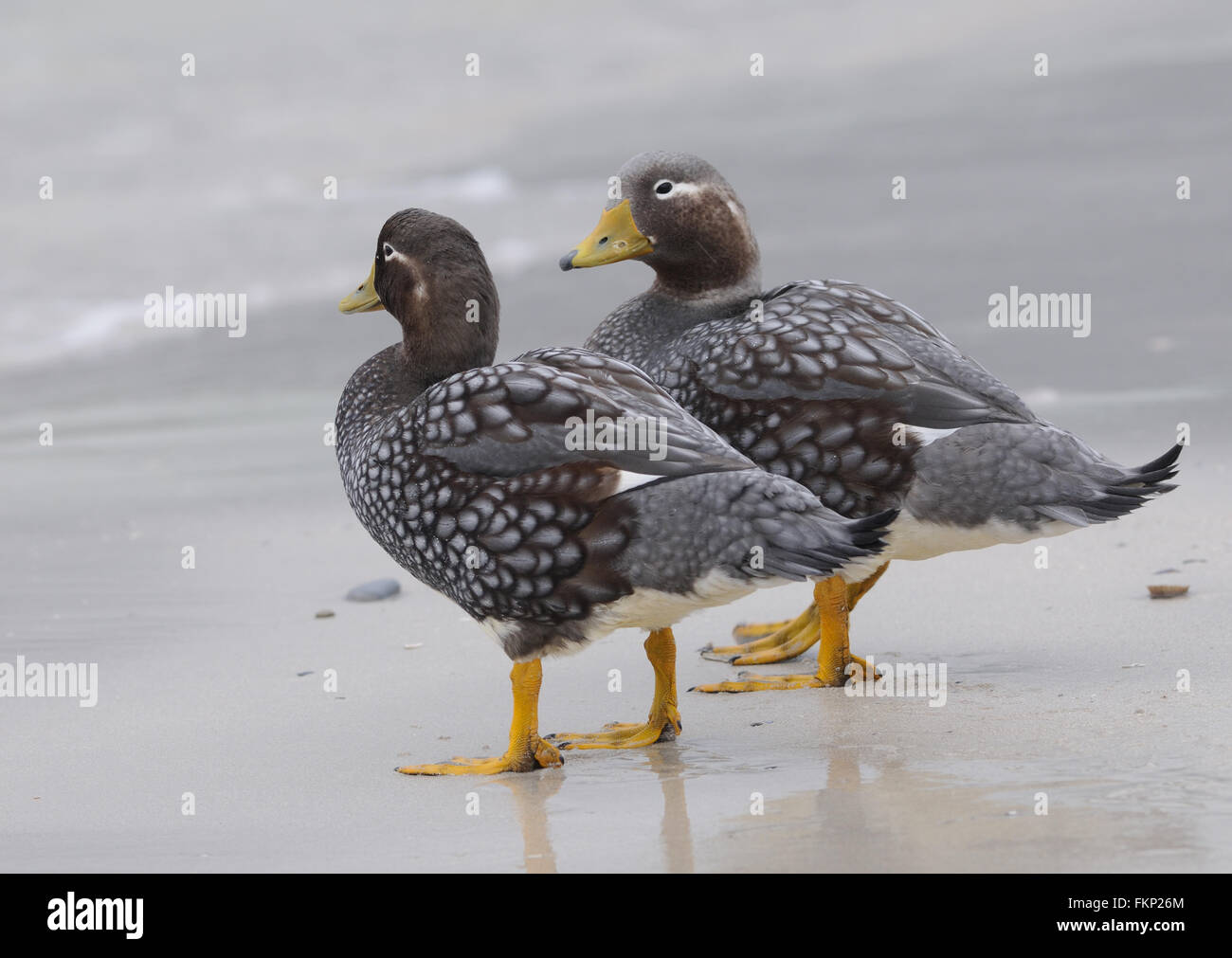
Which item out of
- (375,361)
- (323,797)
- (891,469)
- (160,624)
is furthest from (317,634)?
(891,469)

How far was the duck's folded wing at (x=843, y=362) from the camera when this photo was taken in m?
5.44

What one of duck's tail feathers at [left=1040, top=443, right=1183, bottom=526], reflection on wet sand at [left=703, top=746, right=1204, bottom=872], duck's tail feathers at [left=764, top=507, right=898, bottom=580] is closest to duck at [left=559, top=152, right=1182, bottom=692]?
duck's tail feathers at [left=1040, top=443, right=1183, bottom=526]

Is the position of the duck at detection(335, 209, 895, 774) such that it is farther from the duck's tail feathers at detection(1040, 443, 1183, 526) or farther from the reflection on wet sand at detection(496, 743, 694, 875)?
the duck's tail feathers at detection(1040, 443, 1183, 526)

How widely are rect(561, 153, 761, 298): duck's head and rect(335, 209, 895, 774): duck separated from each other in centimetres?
111

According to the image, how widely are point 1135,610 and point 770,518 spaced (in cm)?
222

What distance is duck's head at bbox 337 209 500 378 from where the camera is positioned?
17.9 feet

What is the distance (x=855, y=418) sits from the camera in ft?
17.8

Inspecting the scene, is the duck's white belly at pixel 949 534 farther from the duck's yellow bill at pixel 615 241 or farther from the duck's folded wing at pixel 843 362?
the duck's yellow bill at pixel 615 241

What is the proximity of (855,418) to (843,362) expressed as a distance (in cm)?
21

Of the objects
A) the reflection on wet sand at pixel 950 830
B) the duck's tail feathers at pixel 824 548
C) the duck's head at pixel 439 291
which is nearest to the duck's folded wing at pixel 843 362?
the duck's head at pixel 439 291

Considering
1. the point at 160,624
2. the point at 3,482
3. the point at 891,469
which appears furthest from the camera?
the point at 3,482

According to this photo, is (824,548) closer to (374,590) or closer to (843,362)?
(843,362)

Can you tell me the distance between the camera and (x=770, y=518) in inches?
180

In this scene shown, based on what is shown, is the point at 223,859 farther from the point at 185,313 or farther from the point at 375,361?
the point at 185,313
